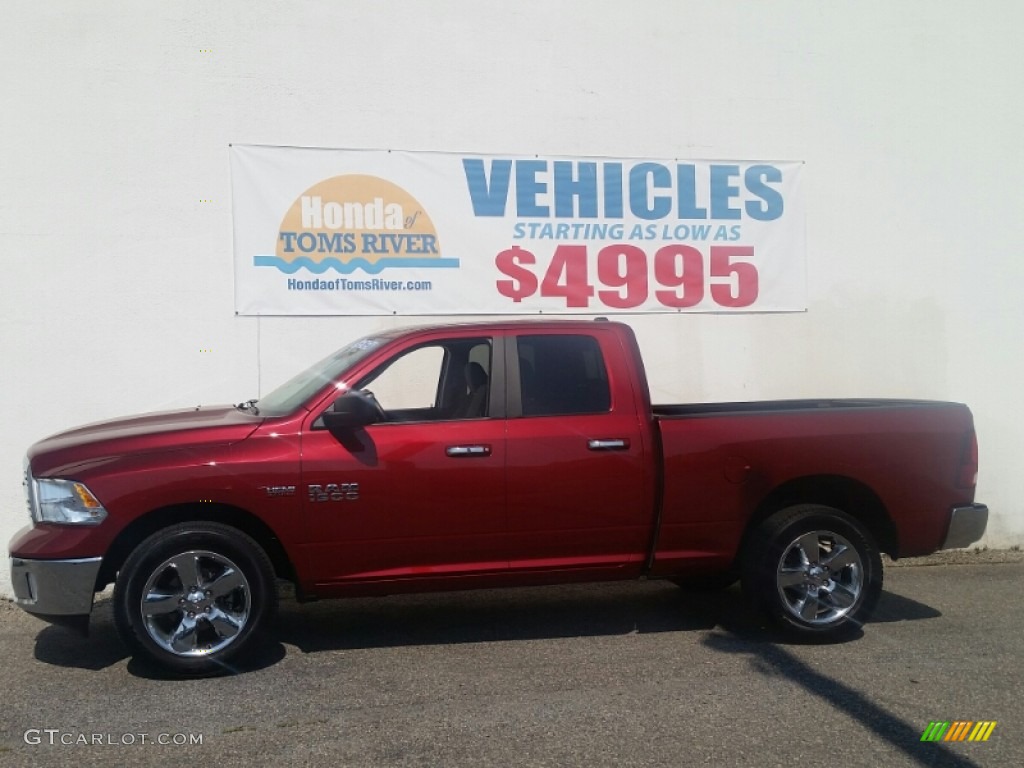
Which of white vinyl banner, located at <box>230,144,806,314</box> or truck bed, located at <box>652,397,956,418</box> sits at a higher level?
white vinyl banner, located at <box>230,144,806,314</box>

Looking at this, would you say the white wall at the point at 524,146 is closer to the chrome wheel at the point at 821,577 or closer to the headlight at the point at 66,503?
the headlight at the point at 66,503

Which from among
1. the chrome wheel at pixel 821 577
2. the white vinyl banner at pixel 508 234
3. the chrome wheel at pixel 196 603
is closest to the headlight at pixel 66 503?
the chrome wheel at pixel 196 603

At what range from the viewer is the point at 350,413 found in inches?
227

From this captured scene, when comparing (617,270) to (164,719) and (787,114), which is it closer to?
(787,114)

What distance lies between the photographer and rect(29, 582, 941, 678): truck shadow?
6316mm

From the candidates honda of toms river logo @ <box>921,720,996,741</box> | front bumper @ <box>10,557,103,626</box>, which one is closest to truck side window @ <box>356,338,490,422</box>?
front bumper @ <box>10,557,103,626</box>

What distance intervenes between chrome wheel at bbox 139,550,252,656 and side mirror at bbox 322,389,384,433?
0.93 meters

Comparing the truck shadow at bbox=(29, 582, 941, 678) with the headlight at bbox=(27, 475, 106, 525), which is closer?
the headlight at bbox=(27, 475, 106, 525)

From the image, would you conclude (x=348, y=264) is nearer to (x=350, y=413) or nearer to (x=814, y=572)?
(x=350, y=413)

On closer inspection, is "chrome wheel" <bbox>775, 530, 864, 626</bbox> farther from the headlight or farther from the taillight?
the headlight

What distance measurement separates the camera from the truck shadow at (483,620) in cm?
632

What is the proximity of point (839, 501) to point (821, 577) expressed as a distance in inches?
21.7

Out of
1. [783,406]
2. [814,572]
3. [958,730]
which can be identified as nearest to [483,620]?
[814,572]

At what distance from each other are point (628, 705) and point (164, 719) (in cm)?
225
